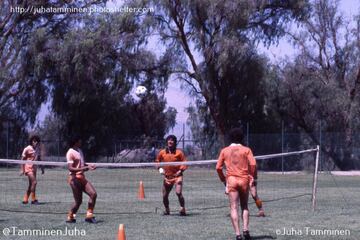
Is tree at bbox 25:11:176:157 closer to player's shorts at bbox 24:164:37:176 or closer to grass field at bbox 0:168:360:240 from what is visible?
grass field at bbox 0:168:360:240

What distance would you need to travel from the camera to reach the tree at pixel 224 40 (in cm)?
4566

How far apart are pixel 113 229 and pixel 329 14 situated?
4480 centimetres

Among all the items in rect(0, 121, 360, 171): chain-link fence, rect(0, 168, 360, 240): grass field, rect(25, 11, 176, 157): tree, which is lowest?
rect(0, 168, 360, 240): grass field

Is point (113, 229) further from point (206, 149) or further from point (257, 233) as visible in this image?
point (206, 149)

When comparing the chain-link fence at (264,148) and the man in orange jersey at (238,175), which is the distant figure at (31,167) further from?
the chain-link fence at (264,148)

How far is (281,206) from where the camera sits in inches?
735

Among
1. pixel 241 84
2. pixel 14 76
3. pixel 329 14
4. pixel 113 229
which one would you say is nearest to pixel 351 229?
pixel 113 229

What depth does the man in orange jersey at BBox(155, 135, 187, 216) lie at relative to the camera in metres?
16.2

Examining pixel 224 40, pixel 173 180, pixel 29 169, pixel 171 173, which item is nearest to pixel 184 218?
pixel 173 180

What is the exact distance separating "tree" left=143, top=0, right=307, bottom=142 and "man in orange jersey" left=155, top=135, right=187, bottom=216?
28924 mm

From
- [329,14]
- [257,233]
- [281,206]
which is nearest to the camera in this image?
[257,233]

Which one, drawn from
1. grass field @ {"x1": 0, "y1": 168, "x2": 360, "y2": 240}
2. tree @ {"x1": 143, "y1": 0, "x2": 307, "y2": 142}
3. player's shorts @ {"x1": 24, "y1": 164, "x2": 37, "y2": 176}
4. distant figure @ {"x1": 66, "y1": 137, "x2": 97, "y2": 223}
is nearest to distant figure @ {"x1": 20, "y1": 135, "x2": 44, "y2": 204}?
player's shorts @ {"x1": 24, "y1": 164, "x2": 37, "y2": 176}

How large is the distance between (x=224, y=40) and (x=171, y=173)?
29472mm

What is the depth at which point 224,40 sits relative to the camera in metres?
45.1
